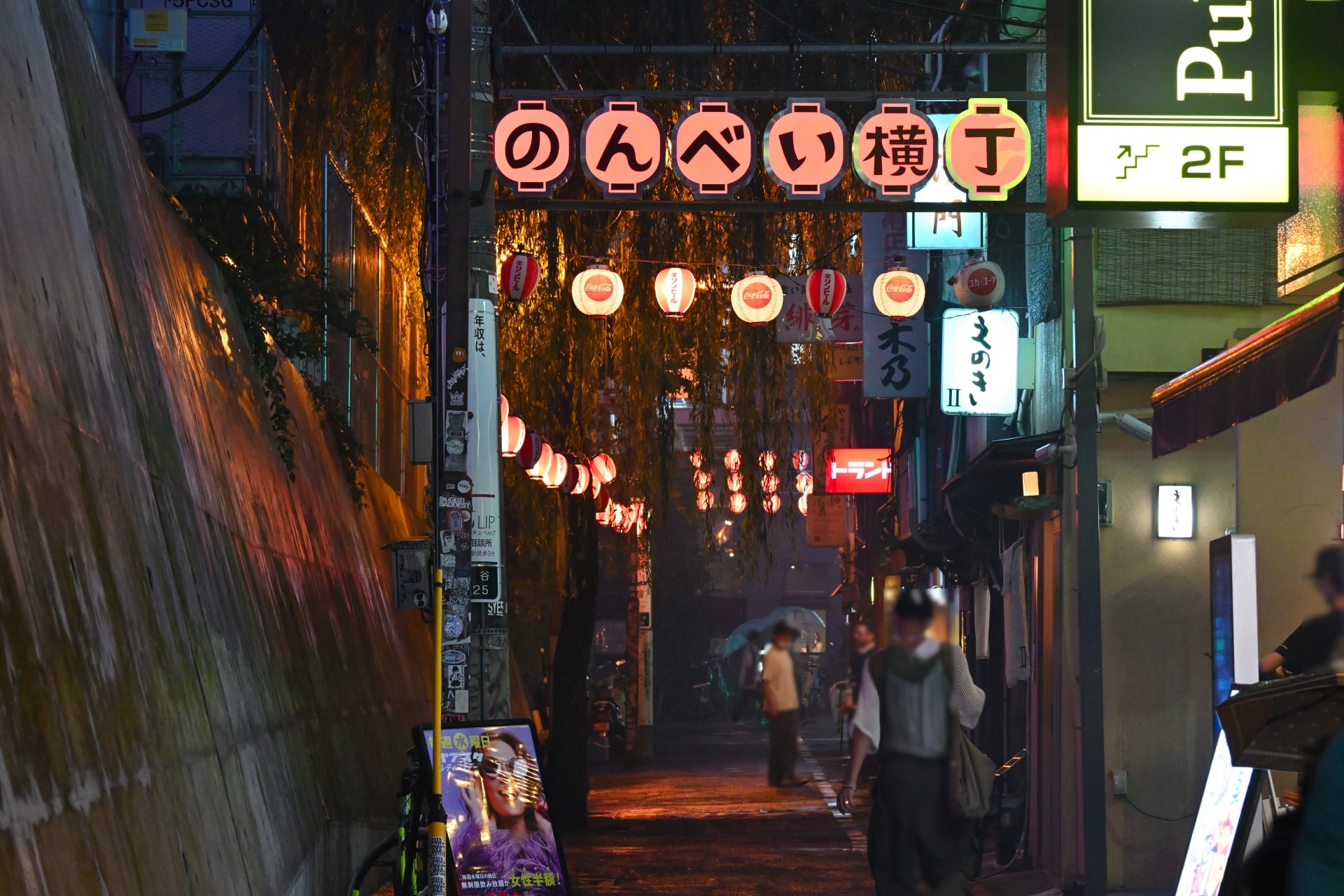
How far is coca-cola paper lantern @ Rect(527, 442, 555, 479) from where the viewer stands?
20.1 m

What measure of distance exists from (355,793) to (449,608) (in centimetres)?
287

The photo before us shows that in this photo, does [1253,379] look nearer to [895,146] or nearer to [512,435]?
[895,146]

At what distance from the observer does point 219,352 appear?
13.1 meters

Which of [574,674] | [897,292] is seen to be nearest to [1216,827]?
[897,292]

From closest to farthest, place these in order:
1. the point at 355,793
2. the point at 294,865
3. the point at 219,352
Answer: the point at 294,865, the point at 219,352, the point at 355,793

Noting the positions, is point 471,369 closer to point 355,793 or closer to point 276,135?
point 355,793

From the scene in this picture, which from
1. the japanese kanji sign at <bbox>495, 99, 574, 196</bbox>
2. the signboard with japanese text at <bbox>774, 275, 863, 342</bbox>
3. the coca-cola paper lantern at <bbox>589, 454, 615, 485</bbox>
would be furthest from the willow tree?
the japanese kanji sign at <bbox>495, 99, 574, 196</bbox>

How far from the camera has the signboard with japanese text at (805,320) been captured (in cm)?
1991

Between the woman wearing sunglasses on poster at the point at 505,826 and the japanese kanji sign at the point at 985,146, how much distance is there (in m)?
7.13

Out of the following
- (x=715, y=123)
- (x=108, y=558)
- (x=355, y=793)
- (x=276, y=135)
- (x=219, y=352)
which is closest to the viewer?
(x=108, y=558)

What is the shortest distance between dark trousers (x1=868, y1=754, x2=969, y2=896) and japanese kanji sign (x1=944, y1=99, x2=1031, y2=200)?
26.7ft

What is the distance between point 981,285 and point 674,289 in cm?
378

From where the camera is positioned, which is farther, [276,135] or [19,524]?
[276,135]

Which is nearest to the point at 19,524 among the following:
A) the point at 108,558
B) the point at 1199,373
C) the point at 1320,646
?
the point at 108,558
